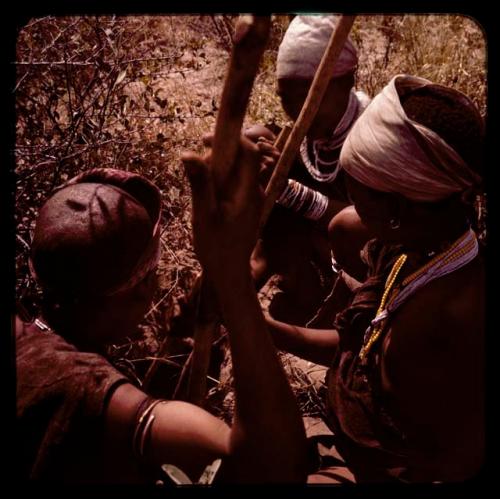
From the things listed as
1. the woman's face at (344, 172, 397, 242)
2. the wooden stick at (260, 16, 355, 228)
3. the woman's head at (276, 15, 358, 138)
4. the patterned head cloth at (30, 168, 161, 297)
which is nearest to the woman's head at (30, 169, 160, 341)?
the patterned head cloth at (30, 168, 161, 297)

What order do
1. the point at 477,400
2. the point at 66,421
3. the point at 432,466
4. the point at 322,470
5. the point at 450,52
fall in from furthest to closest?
1. the point at 450,52
2. the point at 322,470
3. the point at 432,466
4. the point at 477,400
5. the point at 66,421

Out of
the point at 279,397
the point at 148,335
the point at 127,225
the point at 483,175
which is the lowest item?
the point at 148,335

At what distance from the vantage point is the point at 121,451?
3.85 ft

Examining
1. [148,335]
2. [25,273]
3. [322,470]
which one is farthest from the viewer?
[148,335]

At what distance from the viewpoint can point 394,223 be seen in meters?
1.50

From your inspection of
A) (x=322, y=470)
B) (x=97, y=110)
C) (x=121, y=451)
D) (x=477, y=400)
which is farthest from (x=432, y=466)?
(x=97, y=110)

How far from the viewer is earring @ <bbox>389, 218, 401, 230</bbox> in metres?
1.49

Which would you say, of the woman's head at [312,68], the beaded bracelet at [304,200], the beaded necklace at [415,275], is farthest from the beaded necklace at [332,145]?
the beaded necklace at [415,275]

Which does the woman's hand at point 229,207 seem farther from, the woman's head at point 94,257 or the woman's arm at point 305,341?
the woman's arm at point 305,341

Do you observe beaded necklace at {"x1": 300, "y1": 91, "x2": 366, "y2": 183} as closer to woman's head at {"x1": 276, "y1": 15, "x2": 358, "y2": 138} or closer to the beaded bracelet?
woman's head at {"x1": 276, "y1": 15, "x2": 358, "y2": 138}

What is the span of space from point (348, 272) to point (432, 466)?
84 centimetres

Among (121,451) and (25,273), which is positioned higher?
(121,451)

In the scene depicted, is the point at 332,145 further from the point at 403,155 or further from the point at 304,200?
the point at 403,155

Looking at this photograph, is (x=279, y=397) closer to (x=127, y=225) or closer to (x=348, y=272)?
(x=127, y=225)
